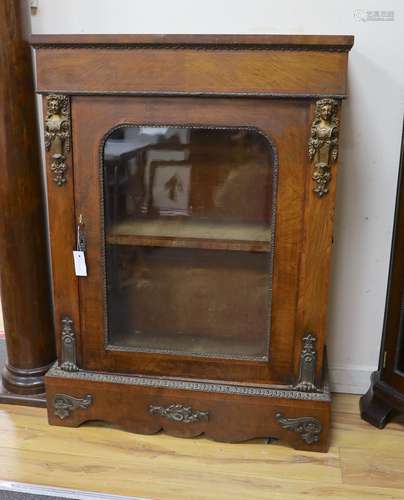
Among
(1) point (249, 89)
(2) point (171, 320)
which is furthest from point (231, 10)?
(2) point (171, 320)

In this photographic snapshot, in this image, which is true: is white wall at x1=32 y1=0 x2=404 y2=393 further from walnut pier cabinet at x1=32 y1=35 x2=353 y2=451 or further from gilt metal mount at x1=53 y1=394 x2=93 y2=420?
gilt metal mount at x1=53 y1=394 x2=93 y2=420

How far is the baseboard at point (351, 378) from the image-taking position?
4.74 ft

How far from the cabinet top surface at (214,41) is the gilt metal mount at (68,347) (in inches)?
23.2

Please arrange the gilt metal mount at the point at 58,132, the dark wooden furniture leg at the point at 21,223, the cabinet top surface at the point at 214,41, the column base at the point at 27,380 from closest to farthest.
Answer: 1. the cabinet top surface at the point at 214,41
2. the gilt metal mount at the point at 58,132
3. the dark wooden furniture leg at the point at 21,223
4. the column base at the point at 27,380

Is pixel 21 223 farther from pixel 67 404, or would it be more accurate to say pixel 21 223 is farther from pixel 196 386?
pixel 196 386

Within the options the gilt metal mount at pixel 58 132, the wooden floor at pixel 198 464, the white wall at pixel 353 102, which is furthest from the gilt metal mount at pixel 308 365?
the gilt metal mount at pixel 58 132

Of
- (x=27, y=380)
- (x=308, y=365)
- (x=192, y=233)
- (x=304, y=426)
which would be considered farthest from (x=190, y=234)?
(x=27, y=380)

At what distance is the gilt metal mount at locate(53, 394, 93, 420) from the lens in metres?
1.25

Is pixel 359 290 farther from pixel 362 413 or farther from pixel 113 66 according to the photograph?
pixel 113 66

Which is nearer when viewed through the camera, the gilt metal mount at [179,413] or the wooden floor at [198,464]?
the wooden floor at [198,464]

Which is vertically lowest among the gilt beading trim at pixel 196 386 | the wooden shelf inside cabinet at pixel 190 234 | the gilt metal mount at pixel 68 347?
the gilt beading trim at pixel 196 386

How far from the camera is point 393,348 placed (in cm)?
126

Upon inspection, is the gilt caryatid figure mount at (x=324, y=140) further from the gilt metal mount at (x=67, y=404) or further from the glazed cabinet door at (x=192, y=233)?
the gilt metal mount at (x=67, y=404)

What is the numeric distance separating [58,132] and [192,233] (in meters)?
0.35
